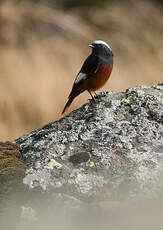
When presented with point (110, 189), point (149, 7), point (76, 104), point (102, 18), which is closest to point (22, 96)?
point (76, 104)

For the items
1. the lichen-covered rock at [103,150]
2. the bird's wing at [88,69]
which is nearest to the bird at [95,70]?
the bird's wing at [88,69]

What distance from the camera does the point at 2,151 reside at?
3088 mm

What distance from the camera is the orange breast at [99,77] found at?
4.95 m

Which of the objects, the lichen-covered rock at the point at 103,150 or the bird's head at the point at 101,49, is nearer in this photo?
the lichen-covered rock at the point at 103,150

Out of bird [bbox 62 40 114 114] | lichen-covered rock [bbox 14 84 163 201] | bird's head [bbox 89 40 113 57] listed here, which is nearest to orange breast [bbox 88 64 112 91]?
bird [bbox 62 40 114 114]

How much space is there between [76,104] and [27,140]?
192 inches

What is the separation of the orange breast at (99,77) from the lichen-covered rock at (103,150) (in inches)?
52.5

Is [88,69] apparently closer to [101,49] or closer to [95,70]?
[95,70]

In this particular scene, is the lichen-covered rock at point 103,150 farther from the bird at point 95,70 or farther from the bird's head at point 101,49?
the bird's head at point 101,49

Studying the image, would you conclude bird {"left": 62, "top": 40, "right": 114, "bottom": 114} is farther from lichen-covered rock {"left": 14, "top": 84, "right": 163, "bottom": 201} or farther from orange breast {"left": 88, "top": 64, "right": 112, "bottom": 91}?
lichen-covered rock {"left": 14, "top": 84, "right": 163, "bottom": 201}

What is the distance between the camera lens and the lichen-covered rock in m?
2.67

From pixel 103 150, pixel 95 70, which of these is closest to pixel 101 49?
pixel 95 70

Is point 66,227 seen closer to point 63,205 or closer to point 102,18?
point 63,205

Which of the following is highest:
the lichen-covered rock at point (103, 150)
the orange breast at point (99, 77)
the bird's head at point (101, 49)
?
the bird's head at point (101, 49)
